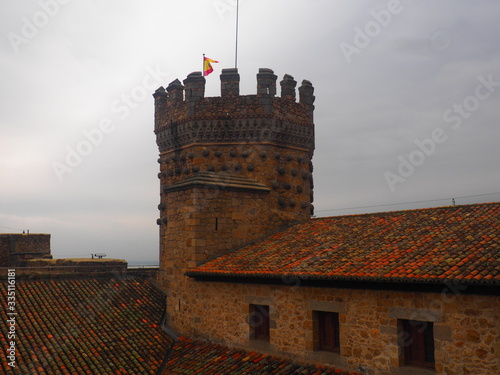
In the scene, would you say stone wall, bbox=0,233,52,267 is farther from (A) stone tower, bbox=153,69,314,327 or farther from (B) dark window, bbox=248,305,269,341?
(B) dark window, bbox=248,305,269,341

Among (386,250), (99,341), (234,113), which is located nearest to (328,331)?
(386,250)

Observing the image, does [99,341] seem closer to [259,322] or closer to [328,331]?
[259,322]

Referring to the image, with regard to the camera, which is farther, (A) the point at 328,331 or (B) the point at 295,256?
(B) the point at 295,256

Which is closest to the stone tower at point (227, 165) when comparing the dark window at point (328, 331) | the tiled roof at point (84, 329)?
the tiled roof at point (84, 329)

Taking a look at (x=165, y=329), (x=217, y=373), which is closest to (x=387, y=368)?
(x=217, y=373)

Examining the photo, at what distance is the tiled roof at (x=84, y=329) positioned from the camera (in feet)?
38.3

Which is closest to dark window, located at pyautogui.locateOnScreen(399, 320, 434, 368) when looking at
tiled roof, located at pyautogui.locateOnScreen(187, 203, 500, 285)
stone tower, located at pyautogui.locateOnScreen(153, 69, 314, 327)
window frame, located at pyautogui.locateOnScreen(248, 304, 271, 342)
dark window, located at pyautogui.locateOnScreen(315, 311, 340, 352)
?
tiled roof, located at pyautogui.locateOnScreen(187, 203, 500, 285)

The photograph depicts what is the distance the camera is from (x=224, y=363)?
12.0 m

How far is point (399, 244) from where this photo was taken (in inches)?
426

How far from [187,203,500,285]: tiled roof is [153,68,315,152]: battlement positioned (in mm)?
3917

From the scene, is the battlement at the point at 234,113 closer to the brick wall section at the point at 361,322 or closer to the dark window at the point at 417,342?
the brick wall section at the point at 361,322

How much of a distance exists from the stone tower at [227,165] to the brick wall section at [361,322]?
195 centimetres

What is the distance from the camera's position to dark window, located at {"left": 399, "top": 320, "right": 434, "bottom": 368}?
30.1 feet

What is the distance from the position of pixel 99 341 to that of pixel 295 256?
6.05m
